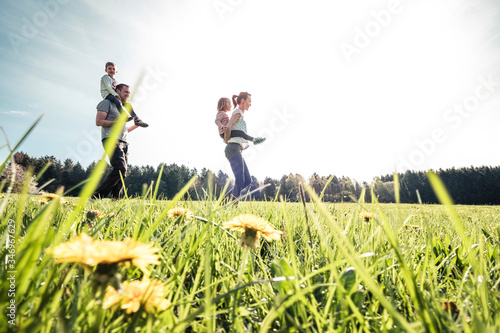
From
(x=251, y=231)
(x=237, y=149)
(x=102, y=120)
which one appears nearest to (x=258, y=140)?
(x=237, y=149)

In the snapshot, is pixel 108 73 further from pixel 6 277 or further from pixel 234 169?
pixel 6 277

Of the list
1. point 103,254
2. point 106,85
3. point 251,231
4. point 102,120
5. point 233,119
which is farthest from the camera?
point 233,119

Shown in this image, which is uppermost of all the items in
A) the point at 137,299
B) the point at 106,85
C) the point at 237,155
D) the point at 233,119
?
the point at 106,85

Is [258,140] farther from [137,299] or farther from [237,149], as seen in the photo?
[137,299]

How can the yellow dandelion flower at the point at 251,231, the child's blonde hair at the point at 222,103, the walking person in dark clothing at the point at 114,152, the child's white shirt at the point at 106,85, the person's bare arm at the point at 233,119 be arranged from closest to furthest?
the yellow dandelion flower at the point at 251,231
the walking person in dark clothing at the point at 114,152
the child's white shirt at the point at 106,85
the person's bare arm at the point at 233,119
the child's blonde hair at the point at 222,103

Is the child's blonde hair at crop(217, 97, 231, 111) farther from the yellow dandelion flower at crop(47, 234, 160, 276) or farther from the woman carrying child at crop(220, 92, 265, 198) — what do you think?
the yellow dandelion flower at crop(47, 234, 160, 276)

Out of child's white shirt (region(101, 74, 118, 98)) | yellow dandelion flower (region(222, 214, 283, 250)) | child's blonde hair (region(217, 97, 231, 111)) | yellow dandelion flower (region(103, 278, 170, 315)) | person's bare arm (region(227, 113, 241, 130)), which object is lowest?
yellow dandelion flower (region(103, 278, 170, 315))

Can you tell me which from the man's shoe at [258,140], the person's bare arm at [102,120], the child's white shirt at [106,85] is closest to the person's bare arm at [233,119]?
the man's shoe at [258,140]

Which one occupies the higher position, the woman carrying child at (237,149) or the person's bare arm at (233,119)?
the person's bare arm at (233,119)

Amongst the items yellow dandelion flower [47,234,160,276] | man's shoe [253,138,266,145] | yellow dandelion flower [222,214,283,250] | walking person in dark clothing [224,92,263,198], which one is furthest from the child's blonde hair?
yellow dandelion flower [47,234,160,276]

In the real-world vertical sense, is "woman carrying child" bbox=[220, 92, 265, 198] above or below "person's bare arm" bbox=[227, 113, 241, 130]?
below

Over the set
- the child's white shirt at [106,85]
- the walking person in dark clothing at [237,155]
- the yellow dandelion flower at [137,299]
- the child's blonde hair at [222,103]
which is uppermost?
the child's white shirt at [106,85]

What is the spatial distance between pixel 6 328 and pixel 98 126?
399cm

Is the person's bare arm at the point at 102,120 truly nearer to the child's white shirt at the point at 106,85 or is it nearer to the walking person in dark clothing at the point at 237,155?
the child's white shirt at the point at 106,85
